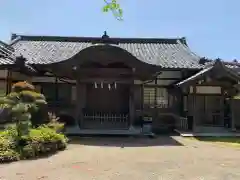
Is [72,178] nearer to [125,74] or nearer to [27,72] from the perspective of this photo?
[125,74]

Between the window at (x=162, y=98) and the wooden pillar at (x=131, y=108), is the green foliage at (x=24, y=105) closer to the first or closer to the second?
Result: the wooden pillar at (x=131, y=108)

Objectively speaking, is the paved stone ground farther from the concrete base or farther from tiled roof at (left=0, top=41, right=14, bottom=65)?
tiled roof at (left=0, top=41, right=14, bottom=65)

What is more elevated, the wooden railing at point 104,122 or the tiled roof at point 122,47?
the tiled roof at point 122,47

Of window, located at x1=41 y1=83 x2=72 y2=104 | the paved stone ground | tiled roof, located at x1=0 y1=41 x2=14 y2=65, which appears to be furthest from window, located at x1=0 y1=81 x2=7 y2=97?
the paved stone ground

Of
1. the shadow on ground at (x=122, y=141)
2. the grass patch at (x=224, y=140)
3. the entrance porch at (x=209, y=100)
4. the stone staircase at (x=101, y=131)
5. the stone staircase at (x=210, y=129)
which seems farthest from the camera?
the stone staircase at (x=210, y=129)

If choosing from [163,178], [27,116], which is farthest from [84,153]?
[163,178]

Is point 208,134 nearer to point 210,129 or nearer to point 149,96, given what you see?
point 210,129

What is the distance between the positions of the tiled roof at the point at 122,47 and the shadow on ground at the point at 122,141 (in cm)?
561

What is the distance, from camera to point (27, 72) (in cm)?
1583

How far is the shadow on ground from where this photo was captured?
11633 mm

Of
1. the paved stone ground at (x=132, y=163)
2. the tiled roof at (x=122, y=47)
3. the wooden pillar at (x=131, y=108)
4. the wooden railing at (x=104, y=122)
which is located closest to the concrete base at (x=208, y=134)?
the paved stone ground at (x=132, y=163)

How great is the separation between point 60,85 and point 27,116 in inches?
322

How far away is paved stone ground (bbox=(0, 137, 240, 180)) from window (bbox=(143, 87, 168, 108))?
5.52m

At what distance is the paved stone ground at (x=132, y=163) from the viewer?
676cm
